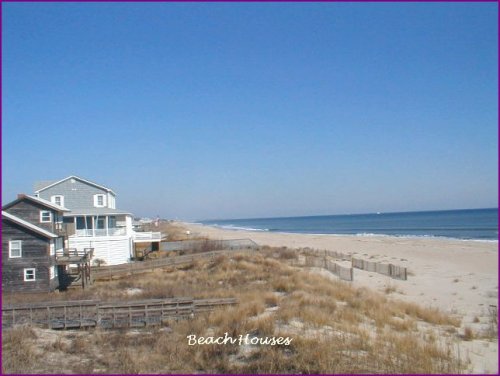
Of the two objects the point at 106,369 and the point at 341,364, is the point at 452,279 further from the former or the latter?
the point at 106,369

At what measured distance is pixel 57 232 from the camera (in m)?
32.0

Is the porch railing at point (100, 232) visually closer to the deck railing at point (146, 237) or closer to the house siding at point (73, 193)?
the house siding at point (73, 193)

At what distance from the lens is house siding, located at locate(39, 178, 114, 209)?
138 feet

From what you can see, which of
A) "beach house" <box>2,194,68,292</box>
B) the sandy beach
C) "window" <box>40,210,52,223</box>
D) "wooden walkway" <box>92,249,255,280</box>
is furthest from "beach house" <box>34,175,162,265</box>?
the sandy beach

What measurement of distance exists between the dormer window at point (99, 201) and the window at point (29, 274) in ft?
50.4

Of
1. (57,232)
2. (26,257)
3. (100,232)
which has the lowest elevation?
(26,257)

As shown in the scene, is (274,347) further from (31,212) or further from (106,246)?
(106,246)

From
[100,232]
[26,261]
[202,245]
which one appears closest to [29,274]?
[26,261]

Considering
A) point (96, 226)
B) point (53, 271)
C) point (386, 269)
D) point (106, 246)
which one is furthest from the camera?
point (96, 226)

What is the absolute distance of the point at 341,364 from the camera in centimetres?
1104

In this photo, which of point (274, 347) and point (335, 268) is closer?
point (274, 347)

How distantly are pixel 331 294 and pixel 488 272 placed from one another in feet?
58.8

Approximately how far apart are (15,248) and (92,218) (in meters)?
12.9

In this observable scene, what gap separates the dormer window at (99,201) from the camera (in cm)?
4338
